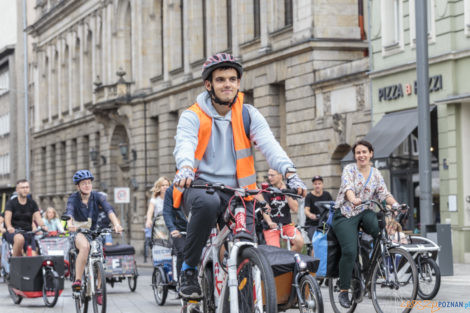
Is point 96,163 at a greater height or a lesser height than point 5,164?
lesser

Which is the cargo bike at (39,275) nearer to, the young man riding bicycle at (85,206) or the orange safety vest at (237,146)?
the young man riding bicycle at (85,206)

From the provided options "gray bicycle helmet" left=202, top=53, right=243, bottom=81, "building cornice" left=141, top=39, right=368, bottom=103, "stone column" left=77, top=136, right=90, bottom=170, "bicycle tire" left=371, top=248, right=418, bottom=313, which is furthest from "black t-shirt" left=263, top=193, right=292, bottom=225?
"stone column" left=77, top=136, right=90, bottom=170

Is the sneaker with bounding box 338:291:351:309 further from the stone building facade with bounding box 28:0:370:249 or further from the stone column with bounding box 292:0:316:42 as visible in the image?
the stone column with bounding box 292:0:316:42

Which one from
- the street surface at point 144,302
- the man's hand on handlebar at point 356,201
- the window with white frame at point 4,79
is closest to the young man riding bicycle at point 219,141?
the man's hand on handlebar at point 356,201

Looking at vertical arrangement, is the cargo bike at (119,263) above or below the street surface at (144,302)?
above

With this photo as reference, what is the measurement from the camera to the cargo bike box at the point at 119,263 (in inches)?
675

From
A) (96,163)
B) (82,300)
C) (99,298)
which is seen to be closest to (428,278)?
(99,298)

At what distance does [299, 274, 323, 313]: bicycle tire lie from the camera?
7074 millimetres

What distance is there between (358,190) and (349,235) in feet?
1.54

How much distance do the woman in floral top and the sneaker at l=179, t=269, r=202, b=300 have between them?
344 centimetres

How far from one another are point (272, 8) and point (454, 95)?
10.8 m

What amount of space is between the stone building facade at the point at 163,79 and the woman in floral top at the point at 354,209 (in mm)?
16633

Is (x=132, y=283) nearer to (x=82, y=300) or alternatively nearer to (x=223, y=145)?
(x=82, y=300)

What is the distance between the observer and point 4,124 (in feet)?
269
